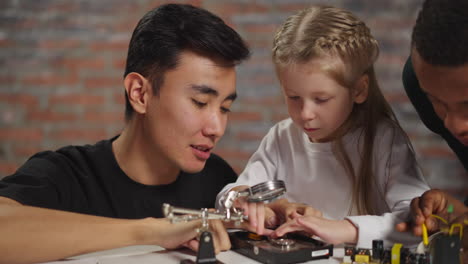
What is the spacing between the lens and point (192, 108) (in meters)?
1.40

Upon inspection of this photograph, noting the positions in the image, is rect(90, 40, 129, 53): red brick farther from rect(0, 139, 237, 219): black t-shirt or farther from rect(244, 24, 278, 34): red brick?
rect(0, 139, 237, 219): black t-shirt

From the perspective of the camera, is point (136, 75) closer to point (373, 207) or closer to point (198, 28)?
point (198, 28)

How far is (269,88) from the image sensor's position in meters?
2.99

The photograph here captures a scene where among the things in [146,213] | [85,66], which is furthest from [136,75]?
[85,66]

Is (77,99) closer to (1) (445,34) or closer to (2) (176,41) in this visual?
(2) (176,41)

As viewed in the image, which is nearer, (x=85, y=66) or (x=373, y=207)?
(x=373, y=207)

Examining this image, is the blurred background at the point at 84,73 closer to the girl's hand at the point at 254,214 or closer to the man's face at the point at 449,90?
the girl's hand at the point at 254,214

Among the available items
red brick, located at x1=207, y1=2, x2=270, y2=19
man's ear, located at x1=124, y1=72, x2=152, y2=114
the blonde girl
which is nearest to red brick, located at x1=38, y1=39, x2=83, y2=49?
red brick, located at x1=207, y1=2, x2=270, y2=19

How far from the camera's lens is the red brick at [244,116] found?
3.01 m

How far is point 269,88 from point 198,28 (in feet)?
5.07

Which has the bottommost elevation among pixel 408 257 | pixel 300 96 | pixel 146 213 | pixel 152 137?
pixel 146 213

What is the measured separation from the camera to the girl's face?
145cm

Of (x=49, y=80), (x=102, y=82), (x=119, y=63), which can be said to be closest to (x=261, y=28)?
(x=119, y=63)

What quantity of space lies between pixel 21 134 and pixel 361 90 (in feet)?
8.65
